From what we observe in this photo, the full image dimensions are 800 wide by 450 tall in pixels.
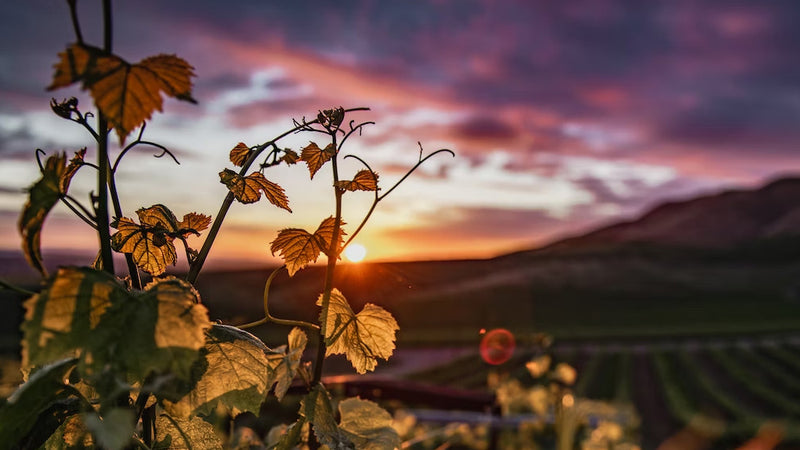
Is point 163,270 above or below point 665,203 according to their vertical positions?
below

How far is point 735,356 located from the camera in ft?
138

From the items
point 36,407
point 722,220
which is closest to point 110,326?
Result: point 36,407

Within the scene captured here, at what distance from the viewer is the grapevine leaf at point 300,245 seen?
0.75 m

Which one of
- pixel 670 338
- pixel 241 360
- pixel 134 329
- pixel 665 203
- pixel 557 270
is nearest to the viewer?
pixel 134 329

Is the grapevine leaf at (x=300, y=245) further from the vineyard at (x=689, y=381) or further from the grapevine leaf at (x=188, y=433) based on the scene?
the vineyard at (x=689, y=381)

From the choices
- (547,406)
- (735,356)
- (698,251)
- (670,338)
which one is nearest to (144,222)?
(547,406)

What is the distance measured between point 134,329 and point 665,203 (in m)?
112

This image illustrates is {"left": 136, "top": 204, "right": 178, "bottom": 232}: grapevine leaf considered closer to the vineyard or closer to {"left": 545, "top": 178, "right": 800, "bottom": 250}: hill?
the vineyard

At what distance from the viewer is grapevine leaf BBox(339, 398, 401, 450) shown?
0.76 meters

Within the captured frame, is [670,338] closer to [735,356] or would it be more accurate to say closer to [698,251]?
[735,356]

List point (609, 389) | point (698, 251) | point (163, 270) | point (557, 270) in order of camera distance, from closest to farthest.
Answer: point (163, 270) → point (609, 389) → point (557, 270) → point (698, 251)

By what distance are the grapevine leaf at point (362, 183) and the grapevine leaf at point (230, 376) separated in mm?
191

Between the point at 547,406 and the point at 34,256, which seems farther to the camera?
the point at 547,406

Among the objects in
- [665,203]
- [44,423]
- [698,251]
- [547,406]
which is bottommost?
[547,406]
